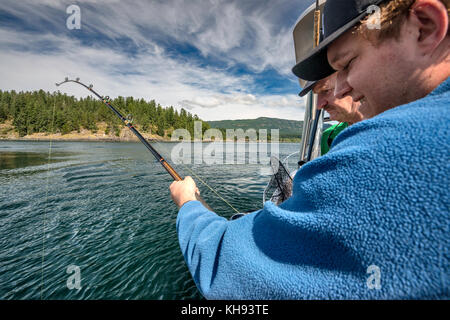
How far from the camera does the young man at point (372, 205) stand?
1.75 ft

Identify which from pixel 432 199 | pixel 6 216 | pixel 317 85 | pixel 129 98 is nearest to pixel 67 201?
pixel 6 216

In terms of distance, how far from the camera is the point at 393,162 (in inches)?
23.3

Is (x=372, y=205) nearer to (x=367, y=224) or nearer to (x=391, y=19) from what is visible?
(x=367, y=224)

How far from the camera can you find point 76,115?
7850 centimetres

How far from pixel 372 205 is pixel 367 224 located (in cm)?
6

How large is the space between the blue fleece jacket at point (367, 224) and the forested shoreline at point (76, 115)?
7146 centimetres

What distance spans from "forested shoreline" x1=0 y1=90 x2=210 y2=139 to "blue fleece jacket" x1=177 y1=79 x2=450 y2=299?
234ft

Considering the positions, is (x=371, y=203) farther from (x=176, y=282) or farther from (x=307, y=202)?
(x=176, y=282)

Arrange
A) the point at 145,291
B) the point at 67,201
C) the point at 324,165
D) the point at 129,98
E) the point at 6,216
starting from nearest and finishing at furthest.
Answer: the point at 324,165 → the point at 145,291 → the point at 6,216 → the point at 67,201 → the point at 129,98

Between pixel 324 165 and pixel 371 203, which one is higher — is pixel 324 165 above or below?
above

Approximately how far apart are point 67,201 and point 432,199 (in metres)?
10.2

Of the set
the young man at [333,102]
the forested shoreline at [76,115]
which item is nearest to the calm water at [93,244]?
the young man at [333,102]
